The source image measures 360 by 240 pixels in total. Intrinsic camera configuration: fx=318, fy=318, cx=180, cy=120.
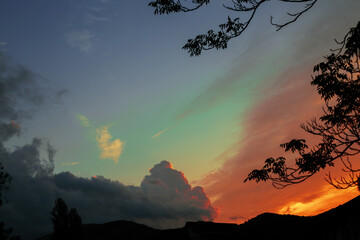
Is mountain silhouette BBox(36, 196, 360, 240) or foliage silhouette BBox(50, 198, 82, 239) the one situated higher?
foliage silhouette BBox(50, 198, 82, 239)

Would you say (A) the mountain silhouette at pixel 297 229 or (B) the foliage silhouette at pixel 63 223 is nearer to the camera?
(A) the mountain silhouette at pixel 297 229

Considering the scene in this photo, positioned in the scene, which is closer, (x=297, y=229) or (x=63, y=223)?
(x=297, y=229)

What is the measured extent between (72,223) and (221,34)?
61.2 m

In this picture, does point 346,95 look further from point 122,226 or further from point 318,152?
point 122,226

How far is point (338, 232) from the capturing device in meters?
9.57

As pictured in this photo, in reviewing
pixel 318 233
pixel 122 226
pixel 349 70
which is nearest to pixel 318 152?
pixel 349 70

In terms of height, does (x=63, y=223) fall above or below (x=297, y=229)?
above

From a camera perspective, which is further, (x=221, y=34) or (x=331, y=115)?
(x=331, y=115)

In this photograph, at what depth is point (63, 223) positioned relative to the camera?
62.8 metres

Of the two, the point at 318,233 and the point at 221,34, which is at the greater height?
the point at 221,34

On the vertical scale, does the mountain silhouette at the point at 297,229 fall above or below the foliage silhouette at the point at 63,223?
below

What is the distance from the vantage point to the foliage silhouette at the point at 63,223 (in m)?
62.4

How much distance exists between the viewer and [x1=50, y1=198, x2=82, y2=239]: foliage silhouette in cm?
6244

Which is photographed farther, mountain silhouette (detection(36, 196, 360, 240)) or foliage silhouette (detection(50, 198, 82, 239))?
foliage silhouette (detection(50, 198, 82, 239))
